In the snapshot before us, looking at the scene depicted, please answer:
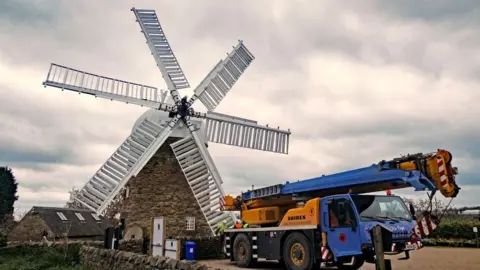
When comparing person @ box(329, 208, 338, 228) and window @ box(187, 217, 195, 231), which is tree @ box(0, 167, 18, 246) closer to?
window @ box(187, 217, 195, 231)

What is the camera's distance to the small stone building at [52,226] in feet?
102

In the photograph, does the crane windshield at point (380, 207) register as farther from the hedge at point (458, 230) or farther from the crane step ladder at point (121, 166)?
the hedge at point (458, 230)

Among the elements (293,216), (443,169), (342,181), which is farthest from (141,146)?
(443,169)

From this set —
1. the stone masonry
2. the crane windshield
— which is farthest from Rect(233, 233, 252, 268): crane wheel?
the stone masonry

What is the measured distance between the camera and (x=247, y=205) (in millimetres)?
14508

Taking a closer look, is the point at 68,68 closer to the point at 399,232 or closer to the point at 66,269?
the point at 66,269

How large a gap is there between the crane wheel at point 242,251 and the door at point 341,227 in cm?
356

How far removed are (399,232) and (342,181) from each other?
5.72 ft

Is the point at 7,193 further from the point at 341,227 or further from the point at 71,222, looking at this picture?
the point at 341,227

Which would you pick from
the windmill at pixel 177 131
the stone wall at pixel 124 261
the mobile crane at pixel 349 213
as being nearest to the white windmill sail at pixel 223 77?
the windmill at pixel 177 131

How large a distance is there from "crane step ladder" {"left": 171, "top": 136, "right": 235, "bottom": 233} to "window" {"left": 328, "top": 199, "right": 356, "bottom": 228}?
9.05m

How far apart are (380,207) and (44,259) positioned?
10610 millimetres

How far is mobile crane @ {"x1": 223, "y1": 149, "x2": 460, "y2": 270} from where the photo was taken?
880 cm

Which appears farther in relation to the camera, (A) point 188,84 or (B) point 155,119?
(A) point 188,84
